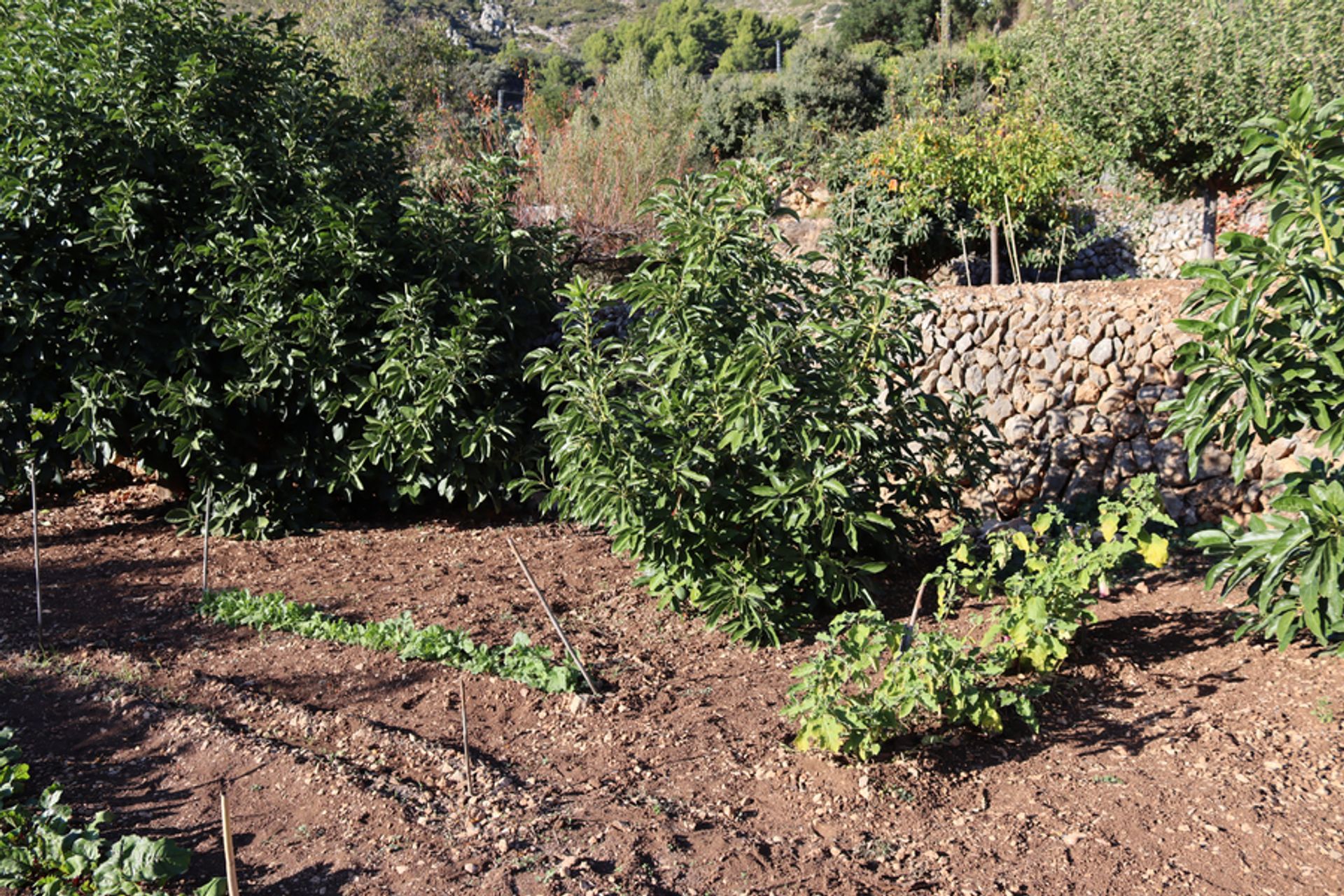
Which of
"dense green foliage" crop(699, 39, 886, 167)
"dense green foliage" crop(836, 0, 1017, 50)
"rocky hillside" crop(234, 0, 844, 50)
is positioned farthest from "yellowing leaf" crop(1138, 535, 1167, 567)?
"rocky hillside" crop(234, 0, 844, 50)

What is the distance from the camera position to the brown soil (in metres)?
2.52

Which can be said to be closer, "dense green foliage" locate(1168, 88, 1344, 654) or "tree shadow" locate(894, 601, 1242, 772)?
"dense green foliage" locate(1168, 88, 1344, 654)

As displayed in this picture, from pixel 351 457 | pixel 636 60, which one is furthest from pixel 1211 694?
pixel 636 60

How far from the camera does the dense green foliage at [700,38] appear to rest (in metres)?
42.6

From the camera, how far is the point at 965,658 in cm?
305

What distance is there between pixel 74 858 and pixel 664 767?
1625 mm

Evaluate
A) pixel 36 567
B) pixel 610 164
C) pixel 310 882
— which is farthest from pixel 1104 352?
pixel 610 164

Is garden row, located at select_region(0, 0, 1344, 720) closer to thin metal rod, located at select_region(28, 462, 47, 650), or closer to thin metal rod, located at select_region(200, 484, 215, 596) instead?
thin metal rod, located at select_region(200, 484, 215, 596)

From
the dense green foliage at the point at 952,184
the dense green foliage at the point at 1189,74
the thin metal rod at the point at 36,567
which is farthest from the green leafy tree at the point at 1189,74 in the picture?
the thin metal rod at the point at 36,567

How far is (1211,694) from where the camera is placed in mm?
3297

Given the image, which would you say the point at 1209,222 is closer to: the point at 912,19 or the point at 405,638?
the point at 405,638

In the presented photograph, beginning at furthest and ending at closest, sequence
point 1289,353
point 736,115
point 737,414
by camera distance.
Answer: point 736,115 → point 737,414 → point 1289,353

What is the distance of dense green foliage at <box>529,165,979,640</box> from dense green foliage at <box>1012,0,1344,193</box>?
6216 millimetres

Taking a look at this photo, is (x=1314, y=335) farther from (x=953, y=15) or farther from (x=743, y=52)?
(x=743, y=52)
